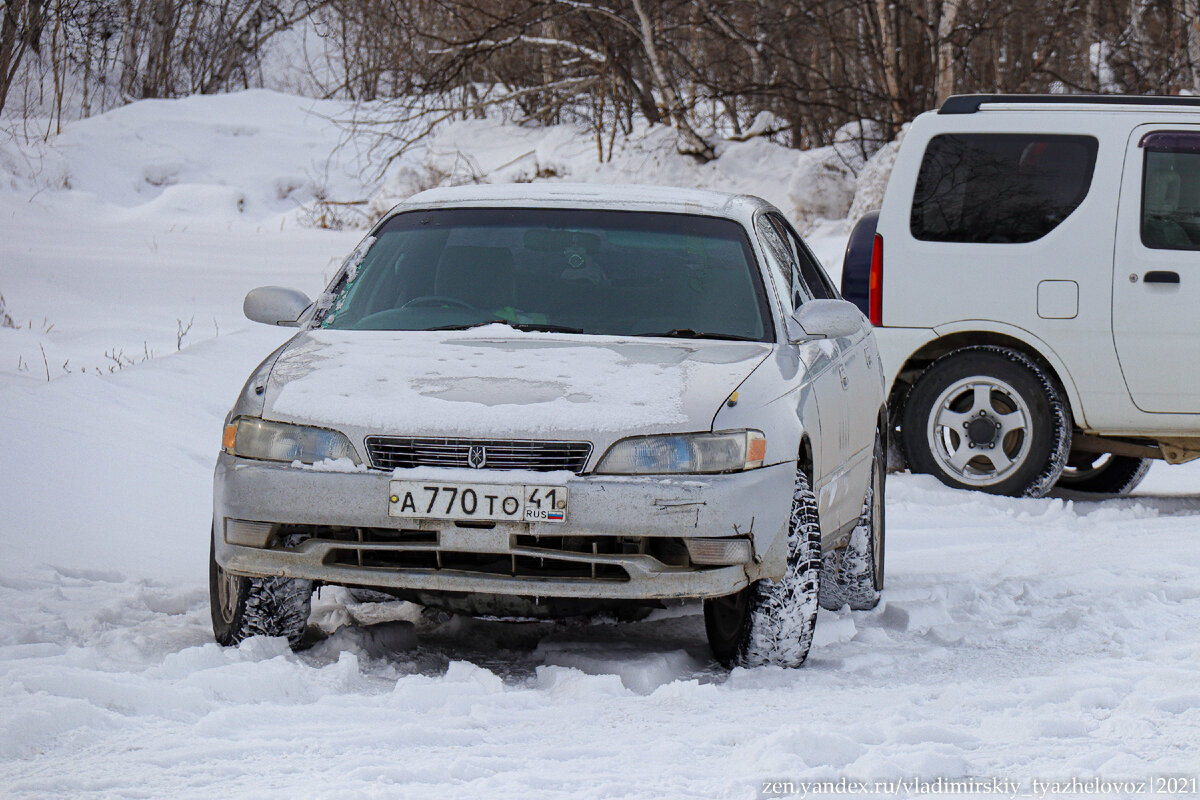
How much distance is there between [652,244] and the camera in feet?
17.5

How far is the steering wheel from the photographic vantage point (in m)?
5.25

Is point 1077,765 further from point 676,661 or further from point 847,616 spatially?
point 847,616

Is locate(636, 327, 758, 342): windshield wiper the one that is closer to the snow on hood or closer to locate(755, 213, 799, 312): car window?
the snow on hood

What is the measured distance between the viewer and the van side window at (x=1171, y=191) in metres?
8.14

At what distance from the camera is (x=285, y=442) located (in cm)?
439

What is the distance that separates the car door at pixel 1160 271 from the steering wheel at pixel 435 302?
429 centimetres

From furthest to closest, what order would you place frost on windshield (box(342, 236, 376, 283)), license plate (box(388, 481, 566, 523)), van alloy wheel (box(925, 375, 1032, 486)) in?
van alloy wheel (box(925, 375, 1032, 486)), frost on windshield (box(342, 236, 376, 283)), license plate (box(388, 481, 566, 523))

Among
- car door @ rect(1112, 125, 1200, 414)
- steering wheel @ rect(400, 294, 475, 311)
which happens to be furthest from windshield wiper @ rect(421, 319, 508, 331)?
car door @ rect(1112, 125, 1200, 414)

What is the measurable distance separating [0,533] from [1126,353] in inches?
220

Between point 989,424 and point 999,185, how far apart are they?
1.31m

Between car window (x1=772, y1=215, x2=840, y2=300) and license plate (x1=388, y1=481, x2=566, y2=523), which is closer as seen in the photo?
license plate (x1=388, y1=481, x2=566, y2=523)

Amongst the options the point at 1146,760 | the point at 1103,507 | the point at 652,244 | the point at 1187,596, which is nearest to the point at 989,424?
the point at 1103,507

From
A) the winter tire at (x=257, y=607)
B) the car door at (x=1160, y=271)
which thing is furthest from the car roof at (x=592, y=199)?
the car door at (x=1160, y=271)

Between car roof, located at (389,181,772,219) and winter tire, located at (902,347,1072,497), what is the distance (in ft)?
9.82
